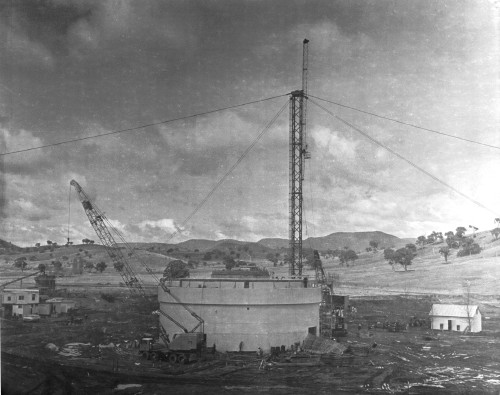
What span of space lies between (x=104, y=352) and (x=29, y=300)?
21833mm

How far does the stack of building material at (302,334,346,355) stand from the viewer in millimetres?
28375

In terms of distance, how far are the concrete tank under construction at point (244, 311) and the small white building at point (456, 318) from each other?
54.1 ft

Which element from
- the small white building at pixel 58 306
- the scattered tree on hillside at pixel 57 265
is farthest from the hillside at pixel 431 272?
the scattered tree on hillside at pixel 57 265

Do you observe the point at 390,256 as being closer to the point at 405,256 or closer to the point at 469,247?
the point at 405,256

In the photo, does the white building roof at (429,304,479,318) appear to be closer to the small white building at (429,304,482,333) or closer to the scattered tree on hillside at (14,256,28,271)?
the small white building at (429,304,482,333)

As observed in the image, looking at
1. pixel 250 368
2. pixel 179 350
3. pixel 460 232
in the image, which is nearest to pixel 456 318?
pixel 460 232

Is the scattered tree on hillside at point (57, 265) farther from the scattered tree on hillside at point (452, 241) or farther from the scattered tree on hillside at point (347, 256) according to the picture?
the scattered tree on hillside at point (452, 241)

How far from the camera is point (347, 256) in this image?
75.4 meters

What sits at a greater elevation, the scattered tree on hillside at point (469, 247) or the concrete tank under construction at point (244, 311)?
the scattered tree on hillside at point (469, 247)

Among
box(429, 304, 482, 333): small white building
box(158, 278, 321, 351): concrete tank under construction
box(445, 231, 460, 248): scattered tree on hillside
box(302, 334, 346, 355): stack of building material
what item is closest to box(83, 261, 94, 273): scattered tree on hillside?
box(445, 231, 460, 248): scattered tree on hillside

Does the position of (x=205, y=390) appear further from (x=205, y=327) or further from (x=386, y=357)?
(x=386, y=357)

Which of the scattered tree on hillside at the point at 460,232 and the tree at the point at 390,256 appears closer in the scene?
the scattered tree on hillside at the point at 460,232

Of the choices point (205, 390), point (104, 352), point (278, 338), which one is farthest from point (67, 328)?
point (205, 390)

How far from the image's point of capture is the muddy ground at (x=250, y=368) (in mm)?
21719
